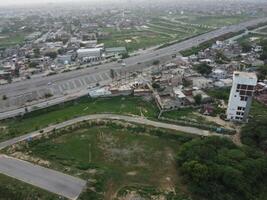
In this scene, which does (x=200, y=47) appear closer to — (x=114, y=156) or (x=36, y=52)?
(x=36, y=52)

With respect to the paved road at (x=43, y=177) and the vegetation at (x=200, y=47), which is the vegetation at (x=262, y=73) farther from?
the paved road at (x=43, y=177)

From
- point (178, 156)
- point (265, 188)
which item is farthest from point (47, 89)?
point (265, 188)

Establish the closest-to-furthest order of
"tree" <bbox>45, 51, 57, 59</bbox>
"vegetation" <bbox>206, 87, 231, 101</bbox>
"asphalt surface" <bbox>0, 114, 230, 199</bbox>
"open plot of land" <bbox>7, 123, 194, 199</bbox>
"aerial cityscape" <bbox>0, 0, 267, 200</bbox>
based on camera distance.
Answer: "asphalt surface" <bbox>0, 114, 230, 199</bbox> < "aerial cityscape" <bbox>0, 0, 267, 200</bbox> < "open plot of land" <bbox>7, 123, 194, 199</bbox> < "vegetation" <bbox>206, 87, 231, 101</bbox> < "tree" <bbox>45, 51, 57, 59</bbox>

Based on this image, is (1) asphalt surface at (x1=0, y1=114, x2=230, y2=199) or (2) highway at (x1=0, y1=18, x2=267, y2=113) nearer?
(1) asphalt surface at (x1=0, y1=114, x2=230, y2=199)

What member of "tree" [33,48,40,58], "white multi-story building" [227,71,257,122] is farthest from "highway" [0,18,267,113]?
"white multi-story building" [227,71,257,122]

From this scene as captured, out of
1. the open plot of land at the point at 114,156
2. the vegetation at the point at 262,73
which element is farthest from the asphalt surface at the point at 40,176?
the vegetation at the point at 262,73

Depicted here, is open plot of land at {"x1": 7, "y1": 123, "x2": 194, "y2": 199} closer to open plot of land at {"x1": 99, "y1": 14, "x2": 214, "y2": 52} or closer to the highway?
the highway
